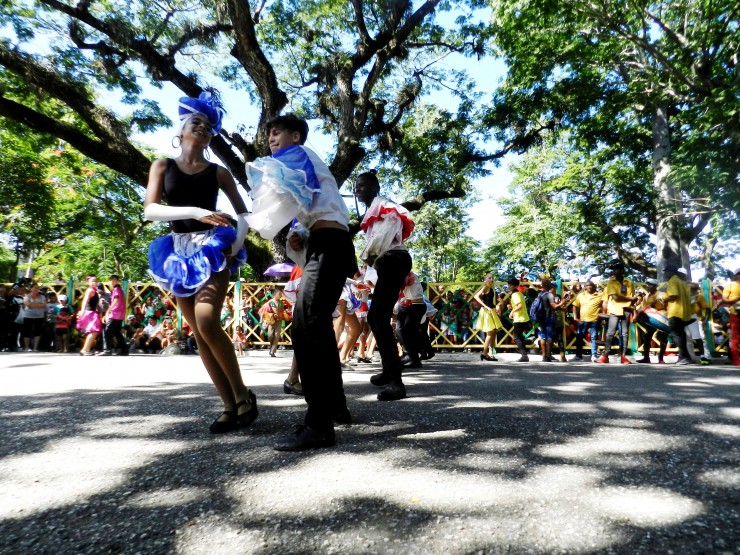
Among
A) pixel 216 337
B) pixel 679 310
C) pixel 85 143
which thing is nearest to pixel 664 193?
pixel 679 310

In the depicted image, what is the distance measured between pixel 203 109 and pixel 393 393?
8.16 ft

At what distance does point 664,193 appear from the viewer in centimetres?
1589

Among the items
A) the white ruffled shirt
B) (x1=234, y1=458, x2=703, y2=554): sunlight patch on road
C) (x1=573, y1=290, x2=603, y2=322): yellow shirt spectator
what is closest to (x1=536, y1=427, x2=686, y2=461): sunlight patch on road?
(x1=234, y1=458, x2=703, y2=554): sunlight patch on road

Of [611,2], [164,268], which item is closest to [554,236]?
[611,2]

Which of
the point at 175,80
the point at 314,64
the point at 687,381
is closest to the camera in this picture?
the point at 687,381

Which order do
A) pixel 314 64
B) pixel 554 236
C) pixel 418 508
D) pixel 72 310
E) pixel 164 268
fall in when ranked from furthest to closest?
1. pixel 554 236
2. pixel 314 64
3. pixel 72 310
4. pixel 164 268
5. pixel 418 508

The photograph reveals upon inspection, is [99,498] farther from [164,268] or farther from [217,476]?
[164,268]

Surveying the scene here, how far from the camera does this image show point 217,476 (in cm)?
209

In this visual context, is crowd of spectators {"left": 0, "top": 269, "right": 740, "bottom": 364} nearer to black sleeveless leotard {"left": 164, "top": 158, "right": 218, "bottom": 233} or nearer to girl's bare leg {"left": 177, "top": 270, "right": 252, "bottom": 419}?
girl's bare leg {"left": 177, "top": 270, "right": 252, "bottom": 419}

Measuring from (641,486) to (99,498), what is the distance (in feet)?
6.85

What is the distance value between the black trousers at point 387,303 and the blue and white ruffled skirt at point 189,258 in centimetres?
154

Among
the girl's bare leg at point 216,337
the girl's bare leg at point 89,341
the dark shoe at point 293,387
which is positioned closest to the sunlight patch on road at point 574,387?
the dark shoe at point 293,387

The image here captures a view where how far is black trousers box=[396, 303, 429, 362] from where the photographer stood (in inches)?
300

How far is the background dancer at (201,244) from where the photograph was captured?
287 centimetres
